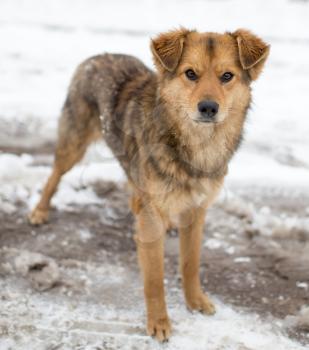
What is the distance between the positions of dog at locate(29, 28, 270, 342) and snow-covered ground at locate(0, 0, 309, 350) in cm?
49

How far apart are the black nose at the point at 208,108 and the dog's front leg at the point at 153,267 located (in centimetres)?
93

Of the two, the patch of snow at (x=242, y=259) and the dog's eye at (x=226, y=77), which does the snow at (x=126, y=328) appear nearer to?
the patch of snow at (x=242, y=259)

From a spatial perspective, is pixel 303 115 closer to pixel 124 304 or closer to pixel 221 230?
pixel 221 230

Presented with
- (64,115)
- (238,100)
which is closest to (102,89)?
(64,115)

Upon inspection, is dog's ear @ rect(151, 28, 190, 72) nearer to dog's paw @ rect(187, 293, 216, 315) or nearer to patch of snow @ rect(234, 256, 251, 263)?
dog's paw @ rect(187, 293, 216, 315)

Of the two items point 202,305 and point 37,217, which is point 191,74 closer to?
point 202,305

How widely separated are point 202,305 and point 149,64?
573 cm

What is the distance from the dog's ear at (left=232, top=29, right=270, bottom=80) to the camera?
12.9 feet

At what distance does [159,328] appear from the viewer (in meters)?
4.19

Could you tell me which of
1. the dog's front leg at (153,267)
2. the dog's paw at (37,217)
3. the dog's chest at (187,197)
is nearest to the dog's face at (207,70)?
the dog's chest at (187,197)

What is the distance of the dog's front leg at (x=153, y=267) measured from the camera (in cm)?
418

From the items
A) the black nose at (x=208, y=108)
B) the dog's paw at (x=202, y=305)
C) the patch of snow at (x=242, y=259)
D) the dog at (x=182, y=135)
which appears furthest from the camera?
the patch of snow at (x=242, y=259)

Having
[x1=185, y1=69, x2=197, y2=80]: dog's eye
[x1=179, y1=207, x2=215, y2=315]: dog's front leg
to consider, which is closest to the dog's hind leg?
[x1=179, y1=207, x2=215, y2=315]: dog's front leg

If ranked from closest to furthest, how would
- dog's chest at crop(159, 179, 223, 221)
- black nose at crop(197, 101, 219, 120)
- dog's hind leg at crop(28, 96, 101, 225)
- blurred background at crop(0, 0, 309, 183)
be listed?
black nose at crop(197, 101, 219, 120)
dog's chest at crop(159, 179, 223, 221)
dog's hind leg at crop(28, 96, 101, 225)
blurred background at crop(0, 0, 309, 183)
